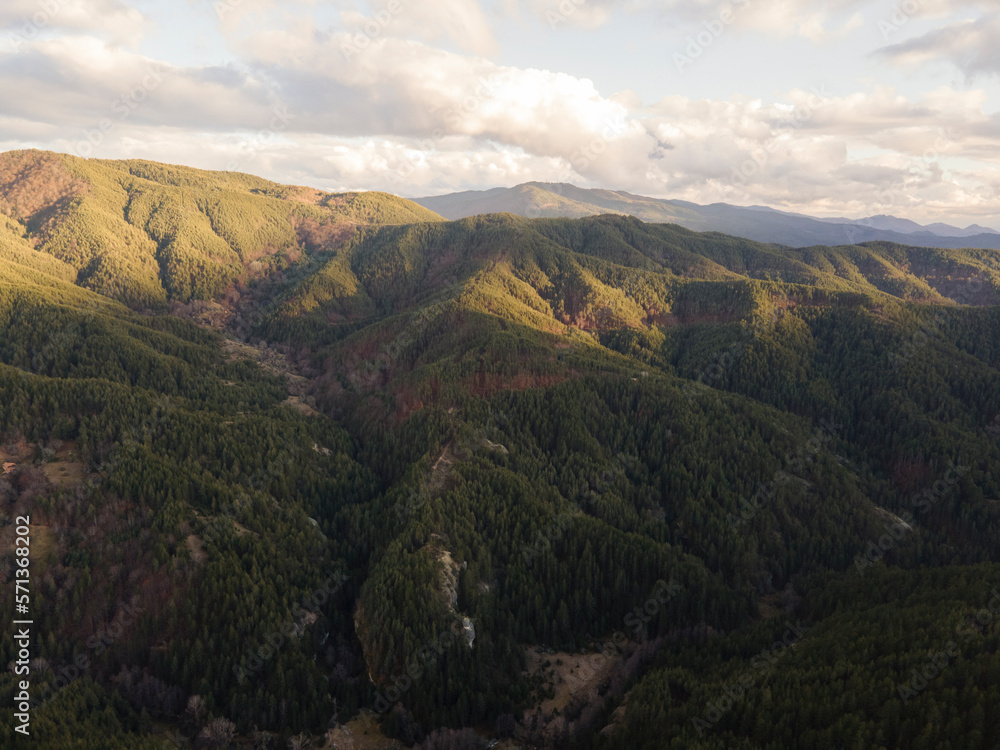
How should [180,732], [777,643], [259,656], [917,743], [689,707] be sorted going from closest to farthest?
[917,743] < [689,707] < [180,732] < [259,656] < [777,643]

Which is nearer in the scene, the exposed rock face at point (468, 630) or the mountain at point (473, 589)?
the mountain at point (473, 589)

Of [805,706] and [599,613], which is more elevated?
[805,706]

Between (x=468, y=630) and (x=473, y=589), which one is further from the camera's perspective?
(x=473, y=589)

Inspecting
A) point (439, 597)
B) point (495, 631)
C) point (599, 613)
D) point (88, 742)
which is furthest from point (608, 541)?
point (88, 742)

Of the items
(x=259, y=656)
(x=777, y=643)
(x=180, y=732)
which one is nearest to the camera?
(x=180, y=732)

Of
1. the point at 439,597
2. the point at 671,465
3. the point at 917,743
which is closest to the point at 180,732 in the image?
the point at 439,597

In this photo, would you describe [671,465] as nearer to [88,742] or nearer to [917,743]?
[917,743]

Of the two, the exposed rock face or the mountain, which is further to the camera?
the exposed rock face

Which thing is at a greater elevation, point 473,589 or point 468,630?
point 473,589

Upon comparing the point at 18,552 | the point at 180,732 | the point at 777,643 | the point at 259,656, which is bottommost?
the point at 180,732

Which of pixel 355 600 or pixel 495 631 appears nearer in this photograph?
pixel 495 631
